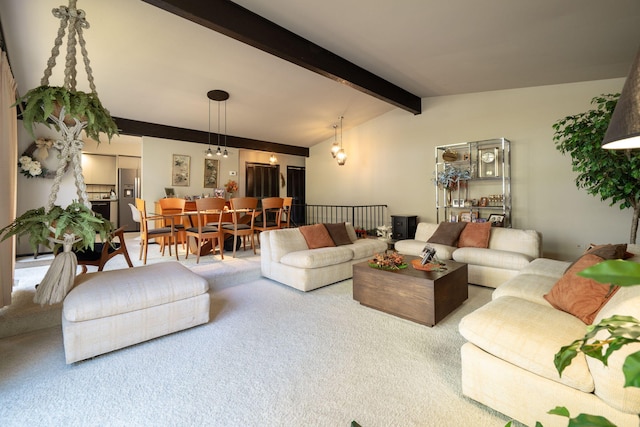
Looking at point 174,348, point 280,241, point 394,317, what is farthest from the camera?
point 280,241

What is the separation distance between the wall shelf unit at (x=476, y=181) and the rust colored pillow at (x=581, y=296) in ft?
11.2

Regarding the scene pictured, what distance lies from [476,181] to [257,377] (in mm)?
5134

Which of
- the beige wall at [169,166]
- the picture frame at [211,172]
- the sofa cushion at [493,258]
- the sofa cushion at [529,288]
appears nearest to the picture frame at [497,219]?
the sofa cushion at [493,258]

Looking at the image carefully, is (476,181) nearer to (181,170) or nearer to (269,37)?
(269,37)

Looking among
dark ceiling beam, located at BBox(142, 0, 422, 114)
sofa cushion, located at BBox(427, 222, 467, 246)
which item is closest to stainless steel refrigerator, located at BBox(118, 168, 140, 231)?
dark ceiling beam, located at BBox(142, 0, 422, 114)

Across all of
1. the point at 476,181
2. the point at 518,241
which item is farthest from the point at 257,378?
the point at 476,181

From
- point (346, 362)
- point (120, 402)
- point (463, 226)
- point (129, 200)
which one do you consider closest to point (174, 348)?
point (120, 402)

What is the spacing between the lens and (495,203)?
5152 mm

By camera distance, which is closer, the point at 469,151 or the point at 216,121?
the point at 469,151

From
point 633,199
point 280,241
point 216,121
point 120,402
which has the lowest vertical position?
point 120,402

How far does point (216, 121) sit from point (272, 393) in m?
5.83

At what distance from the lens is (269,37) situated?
3209 mm

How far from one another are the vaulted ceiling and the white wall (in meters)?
0.31

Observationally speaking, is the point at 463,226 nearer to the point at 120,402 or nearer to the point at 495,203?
the point at 495,203
